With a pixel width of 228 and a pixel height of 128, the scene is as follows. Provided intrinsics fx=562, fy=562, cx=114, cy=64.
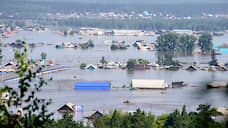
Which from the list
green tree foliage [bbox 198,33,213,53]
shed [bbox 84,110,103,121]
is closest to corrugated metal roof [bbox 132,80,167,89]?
shed [bbox 84,110,103,121]

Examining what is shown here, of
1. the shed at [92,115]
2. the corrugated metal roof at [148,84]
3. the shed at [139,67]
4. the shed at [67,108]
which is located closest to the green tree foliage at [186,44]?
the shed at [139,67]

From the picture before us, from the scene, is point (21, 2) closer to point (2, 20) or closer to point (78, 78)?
point (2, 20)

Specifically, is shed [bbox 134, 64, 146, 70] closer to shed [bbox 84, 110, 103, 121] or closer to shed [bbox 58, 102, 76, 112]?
shed [bbox 58, 102, 76, 112]

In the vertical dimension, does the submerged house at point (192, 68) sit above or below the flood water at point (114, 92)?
above

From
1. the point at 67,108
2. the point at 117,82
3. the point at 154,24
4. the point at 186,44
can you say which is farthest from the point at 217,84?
the point at 154,24

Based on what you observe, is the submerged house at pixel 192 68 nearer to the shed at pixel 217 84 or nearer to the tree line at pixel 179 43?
the tree line at pixel 179 43

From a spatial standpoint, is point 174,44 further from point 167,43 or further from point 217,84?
point 217,84

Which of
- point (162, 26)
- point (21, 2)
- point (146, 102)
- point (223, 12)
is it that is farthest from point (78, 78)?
point (21, 2)
